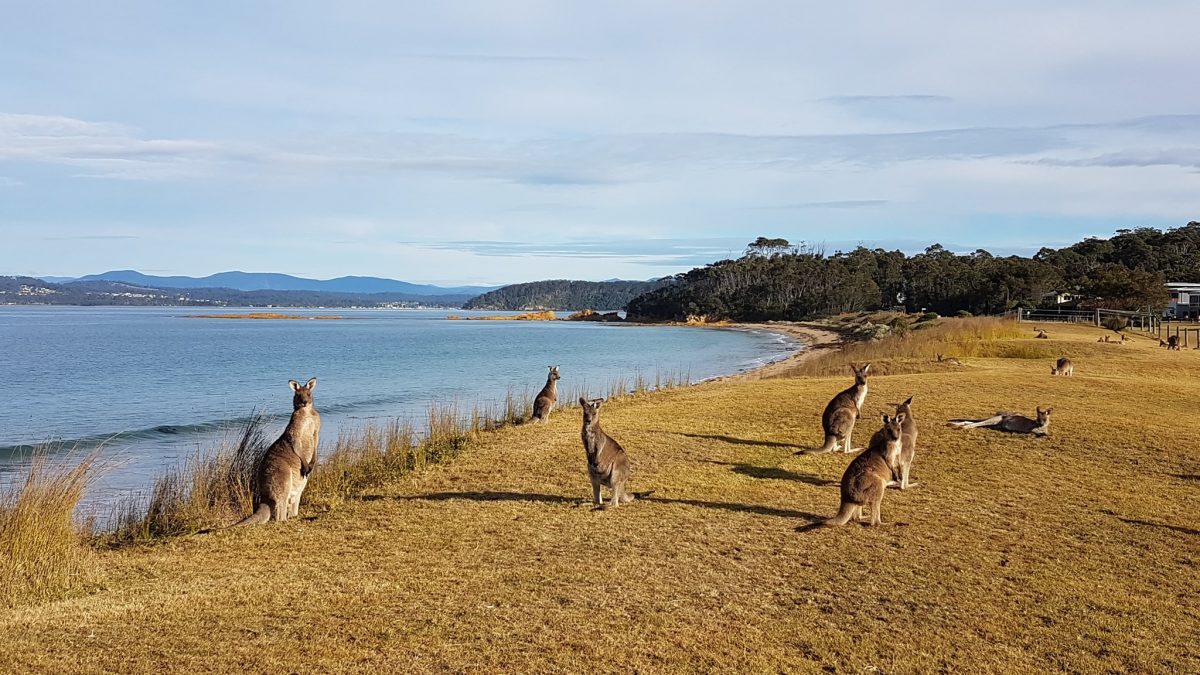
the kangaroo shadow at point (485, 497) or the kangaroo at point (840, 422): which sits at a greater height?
the kangaroo at point (840, 422)

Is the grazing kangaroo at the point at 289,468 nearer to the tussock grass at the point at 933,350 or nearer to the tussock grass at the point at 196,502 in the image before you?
the tussock grass at the point at 196,502

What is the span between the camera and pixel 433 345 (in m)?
76.0

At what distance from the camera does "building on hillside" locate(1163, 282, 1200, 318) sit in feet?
213

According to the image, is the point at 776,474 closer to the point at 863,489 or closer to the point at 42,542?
the point at 863,489

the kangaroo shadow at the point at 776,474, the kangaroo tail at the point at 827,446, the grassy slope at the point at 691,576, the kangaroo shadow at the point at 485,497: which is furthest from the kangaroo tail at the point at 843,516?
the kangaroo tail at the point at 827,446

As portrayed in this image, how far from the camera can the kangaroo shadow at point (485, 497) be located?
34.5 feet

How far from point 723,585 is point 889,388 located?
14.2m

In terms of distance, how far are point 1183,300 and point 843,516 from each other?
7459 centimetres

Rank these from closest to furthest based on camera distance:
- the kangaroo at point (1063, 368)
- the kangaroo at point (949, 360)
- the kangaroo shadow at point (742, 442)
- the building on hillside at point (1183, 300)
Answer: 1. the kangaroo shadow at point (742, 442)
2. the kangaroo at point (1063, 368)
3. the kangaroo at point (949, 360)
4. the building on hillside at point (1183, 300)

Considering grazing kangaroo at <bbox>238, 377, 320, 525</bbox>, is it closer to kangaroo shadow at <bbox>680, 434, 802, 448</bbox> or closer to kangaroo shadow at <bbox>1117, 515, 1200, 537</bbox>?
kangaroo shadow at <bbox>680, 434, 802, 448</bbox>

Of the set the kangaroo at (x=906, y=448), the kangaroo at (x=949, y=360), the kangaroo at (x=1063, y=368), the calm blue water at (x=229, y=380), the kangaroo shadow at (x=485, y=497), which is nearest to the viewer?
the kangaroo shadow at (x=485, y=497)

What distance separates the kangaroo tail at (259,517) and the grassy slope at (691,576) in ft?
1.53

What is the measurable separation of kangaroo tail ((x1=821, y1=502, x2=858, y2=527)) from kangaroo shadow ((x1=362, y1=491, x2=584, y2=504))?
292 centimetres

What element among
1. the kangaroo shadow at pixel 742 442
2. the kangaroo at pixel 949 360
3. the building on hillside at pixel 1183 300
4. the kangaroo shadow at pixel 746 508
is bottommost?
the kangaroo shadow at pixel 746 508
